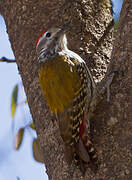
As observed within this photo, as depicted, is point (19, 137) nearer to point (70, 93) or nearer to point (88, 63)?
point (70, 93)

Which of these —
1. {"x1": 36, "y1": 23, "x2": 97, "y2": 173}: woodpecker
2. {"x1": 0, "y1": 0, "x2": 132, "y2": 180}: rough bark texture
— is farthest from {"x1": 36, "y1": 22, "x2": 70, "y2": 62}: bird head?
{"x1": 0, "y1": 0, "x2": 132, "y2": 180}: rough bark texture

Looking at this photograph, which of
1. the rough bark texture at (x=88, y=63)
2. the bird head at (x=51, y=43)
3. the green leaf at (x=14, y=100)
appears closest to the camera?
the rough bark texture at (x=88, y=63)

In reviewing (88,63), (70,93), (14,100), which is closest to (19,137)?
(14,100)

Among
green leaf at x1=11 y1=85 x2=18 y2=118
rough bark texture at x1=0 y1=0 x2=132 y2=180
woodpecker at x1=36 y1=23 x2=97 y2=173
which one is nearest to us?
rough bark texture at x1=0 y1=0 x2=132 y2=180

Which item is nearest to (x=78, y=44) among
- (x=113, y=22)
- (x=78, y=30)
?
(x=78, y=30)

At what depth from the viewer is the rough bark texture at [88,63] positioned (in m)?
2.89


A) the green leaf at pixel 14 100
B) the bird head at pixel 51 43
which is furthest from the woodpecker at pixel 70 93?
the green leaf at pixel 14 100

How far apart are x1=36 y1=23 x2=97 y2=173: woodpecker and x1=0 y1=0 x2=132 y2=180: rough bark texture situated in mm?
76

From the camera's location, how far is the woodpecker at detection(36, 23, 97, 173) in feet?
10.1

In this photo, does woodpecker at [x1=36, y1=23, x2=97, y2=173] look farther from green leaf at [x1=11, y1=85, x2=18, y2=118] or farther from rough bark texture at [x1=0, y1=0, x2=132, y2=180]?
green leaf at [x1=11, y1=85, x2=18, y2=118]

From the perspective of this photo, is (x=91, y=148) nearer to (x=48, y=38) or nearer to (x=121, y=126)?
(x=121, y=126)

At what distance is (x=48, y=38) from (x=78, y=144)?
157 cm

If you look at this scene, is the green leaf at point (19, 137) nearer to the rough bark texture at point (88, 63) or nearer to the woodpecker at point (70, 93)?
the rough bark texture at point (88, 63)

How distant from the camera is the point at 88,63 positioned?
3723mm
